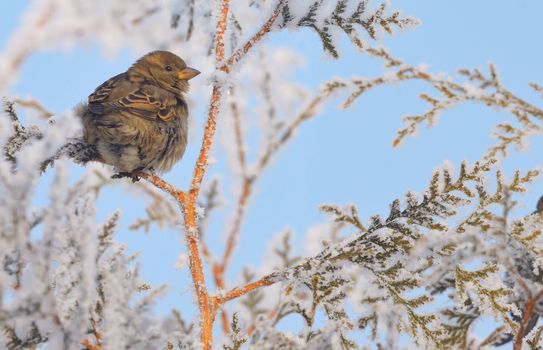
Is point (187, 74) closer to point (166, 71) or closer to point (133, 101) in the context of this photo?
point (166, 71)

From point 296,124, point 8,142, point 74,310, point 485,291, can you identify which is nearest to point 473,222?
point 485,291

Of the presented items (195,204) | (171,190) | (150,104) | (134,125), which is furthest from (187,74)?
(195,204)

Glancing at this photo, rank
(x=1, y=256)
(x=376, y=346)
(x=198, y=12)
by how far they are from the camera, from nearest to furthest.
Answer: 1. (x=1, y=256)
2. (x=376, y=346)
3. (x=198, y=12)

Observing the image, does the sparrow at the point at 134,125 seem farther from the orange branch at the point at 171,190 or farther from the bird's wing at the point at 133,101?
the orange branch at the point at 171,190

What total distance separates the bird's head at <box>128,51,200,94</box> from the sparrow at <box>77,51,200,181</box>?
0.31 meters

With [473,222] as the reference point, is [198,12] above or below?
above

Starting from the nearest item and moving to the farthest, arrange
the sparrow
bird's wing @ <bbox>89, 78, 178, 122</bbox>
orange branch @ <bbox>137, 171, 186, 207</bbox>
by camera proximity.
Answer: orange branch @ <bbox>137, 171, 186, 207</bbox>, the sparrow, bird's wing @ <bbox>89, 78, 178, 122</bbox>

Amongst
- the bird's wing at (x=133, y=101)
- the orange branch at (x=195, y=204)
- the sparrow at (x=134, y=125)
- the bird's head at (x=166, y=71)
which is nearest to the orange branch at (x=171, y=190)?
the orange branch at (x=195, y=204)

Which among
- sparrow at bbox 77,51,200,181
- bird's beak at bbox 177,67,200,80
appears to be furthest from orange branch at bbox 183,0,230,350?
bird's beak at bbox 177,67,200,80

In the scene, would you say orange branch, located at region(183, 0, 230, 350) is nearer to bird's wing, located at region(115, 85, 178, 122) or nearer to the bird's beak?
bird's wing, located at region(115, 85, 178, 122)

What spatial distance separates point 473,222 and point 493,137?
3.31 feet

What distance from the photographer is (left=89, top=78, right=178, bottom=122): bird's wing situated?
12.6 feet

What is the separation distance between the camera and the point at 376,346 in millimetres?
2350

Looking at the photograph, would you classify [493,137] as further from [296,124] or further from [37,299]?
→ [296,124]
